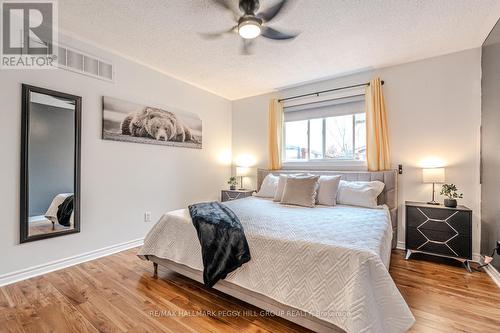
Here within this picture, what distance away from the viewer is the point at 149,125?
3479 millimetres

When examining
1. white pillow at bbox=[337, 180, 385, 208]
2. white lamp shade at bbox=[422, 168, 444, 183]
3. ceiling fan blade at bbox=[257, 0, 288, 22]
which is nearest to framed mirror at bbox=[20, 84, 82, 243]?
ceiling fan blade at bbox=[257, 0, 288, 22]

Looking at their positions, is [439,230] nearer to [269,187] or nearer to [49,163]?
[269,187]

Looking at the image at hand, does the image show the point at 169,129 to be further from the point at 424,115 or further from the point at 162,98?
the point at 424,115

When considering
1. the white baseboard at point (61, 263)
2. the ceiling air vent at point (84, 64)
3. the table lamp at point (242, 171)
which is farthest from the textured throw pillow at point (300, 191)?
the ceiling air vent at point (84, 64)

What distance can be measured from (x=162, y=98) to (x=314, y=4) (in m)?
2.56

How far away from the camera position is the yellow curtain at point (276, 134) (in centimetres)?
437

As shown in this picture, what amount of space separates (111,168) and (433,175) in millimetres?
4129

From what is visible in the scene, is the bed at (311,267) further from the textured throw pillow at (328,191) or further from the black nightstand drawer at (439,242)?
the black nightstand drawer at (439,242)

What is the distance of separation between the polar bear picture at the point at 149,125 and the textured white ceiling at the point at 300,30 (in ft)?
2.25

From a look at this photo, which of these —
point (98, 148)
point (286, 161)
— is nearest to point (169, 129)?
point (98, 148)

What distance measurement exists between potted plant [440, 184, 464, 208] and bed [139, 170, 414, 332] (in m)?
1.04

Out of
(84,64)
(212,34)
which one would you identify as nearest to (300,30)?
(212,34)

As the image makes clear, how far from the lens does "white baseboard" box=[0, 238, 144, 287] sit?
2.27m

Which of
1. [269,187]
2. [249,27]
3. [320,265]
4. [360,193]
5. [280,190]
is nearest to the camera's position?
[320,265]
